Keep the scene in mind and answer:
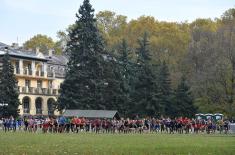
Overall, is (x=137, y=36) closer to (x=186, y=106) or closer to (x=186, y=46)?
(x=186, y=46)

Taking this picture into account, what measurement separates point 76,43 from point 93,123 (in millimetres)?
22485

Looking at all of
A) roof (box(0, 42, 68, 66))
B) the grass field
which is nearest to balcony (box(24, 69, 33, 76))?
roof (box(0, 42, 68, 66))

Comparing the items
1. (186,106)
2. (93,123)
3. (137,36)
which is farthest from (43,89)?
(93,123)

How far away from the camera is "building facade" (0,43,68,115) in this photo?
98.9m

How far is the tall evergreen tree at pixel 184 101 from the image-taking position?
74938mm

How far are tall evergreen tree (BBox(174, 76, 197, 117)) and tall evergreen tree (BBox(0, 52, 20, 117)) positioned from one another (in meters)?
21.4

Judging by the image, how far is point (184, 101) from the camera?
75375mm

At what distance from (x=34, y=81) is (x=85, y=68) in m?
29.9

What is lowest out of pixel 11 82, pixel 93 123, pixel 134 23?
pixel 93 123

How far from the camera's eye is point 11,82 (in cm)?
7825

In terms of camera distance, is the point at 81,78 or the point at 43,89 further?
the point at 43,89

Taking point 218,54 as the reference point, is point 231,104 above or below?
below

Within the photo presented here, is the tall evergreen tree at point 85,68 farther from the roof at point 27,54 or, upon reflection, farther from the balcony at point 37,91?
the balcony at point 37,91

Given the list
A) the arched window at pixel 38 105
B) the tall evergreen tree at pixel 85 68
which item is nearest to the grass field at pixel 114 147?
the tall evergreen tree at pixel 85 68
